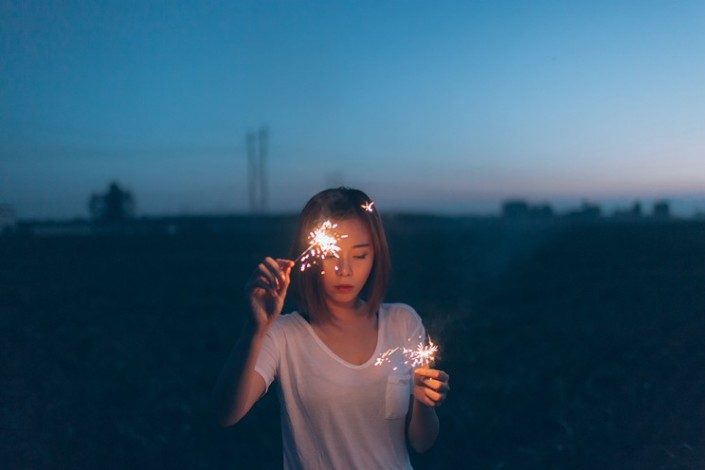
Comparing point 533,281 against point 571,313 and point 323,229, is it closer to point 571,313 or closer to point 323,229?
point 571,313

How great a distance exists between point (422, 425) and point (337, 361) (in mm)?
387

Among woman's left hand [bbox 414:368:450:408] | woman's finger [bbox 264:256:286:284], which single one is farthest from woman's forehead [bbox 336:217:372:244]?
woman's left hand [bbox 414:368:450:408]

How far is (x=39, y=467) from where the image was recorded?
19.3ft

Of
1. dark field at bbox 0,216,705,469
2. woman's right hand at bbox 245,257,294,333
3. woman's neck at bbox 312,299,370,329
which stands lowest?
dark field at bbox 0,216,705,469

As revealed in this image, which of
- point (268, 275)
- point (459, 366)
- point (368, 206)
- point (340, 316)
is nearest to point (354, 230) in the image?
point (368, 206)

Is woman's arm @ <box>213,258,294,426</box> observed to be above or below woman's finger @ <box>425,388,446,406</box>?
above

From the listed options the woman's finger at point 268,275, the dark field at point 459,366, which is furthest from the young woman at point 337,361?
the dark field at point 459,366

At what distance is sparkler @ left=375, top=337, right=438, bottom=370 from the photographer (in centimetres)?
243

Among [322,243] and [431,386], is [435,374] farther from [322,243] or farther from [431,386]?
[322,243]

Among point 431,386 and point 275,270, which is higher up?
point 275,270

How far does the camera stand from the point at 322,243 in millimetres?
2461

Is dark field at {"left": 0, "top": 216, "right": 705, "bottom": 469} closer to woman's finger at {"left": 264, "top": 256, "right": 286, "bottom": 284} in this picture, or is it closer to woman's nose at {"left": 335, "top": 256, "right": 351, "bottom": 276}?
woman's nose at {"left": 335, "top": 256, "right": 351, "bottom": 276}

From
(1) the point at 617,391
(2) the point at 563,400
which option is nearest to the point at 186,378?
(2) the point at 563,400

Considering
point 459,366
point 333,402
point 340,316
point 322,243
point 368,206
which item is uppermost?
point 368,206
